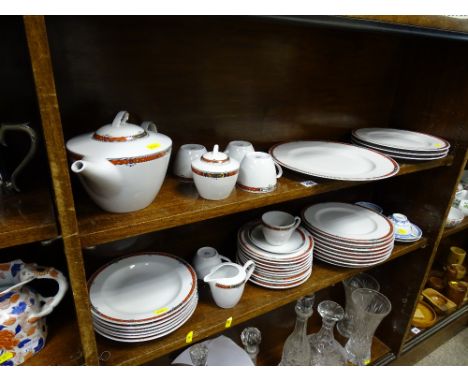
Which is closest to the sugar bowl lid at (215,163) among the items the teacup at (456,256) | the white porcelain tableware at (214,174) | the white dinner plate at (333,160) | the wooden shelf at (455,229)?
the white porcelain tableware at (214,174)

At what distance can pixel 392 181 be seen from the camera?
1.37 meters

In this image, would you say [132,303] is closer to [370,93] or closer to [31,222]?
[31,222]

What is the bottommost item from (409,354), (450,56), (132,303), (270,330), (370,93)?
(409,354)

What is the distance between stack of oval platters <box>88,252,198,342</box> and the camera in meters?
0.74

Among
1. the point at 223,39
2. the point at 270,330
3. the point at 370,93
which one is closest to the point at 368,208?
the point at 370,93

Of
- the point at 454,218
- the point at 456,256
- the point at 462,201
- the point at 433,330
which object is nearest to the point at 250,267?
the point at 454,218

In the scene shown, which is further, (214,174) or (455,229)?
(455,229)

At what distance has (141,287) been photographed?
2.79 feet

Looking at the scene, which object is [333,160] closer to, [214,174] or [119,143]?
[214,174]

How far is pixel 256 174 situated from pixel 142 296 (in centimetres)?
40

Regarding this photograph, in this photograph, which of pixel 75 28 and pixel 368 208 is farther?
pixel 368 208

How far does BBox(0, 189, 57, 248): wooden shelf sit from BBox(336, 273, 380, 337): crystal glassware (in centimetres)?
112

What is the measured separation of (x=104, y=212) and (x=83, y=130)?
0.77 feet

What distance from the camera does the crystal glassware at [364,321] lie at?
1292 mm
